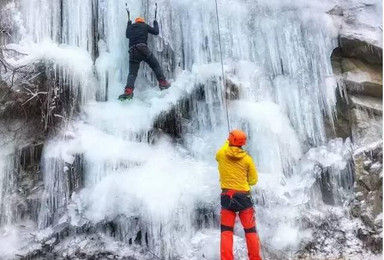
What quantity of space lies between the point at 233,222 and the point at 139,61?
2.99 meters

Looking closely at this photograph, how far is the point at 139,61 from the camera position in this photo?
6.37m

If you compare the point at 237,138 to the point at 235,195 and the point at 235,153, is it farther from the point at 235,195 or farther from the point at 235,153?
the point at 235,195

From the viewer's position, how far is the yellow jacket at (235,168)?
15.0 ft

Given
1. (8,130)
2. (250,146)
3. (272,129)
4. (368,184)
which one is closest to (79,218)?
(8,130)

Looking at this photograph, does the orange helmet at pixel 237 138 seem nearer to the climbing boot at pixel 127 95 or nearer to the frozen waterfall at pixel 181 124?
the frozen waterfall at pixel 181 124

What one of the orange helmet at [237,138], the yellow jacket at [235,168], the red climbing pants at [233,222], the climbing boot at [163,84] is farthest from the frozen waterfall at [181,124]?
the orange helmet at [237,138]

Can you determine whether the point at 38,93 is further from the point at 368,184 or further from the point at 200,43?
the point at 368,184

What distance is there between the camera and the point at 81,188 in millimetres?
5668

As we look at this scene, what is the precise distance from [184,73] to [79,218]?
2.69 meters

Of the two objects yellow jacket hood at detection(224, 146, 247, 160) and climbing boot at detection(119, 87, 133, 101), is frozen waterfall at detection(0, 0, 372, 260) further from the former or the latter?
yellow jacket hood at detection(224, 146, 247, 160)

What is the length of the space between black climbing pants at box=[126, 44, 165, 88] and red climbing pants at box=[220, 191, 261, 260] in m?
2.48

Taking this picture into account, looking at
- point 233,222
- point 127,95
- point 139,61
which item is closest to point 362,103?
point 233,222

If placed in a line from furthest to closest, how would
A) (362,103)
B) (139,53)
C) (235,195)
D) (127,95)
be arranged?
(362,103) → (139,53) → (127,95) → (235,195)

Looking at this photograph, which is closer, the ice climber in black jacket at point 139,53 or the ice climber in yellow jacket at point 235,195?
the ice climber in yellow jacket at point 235,195
